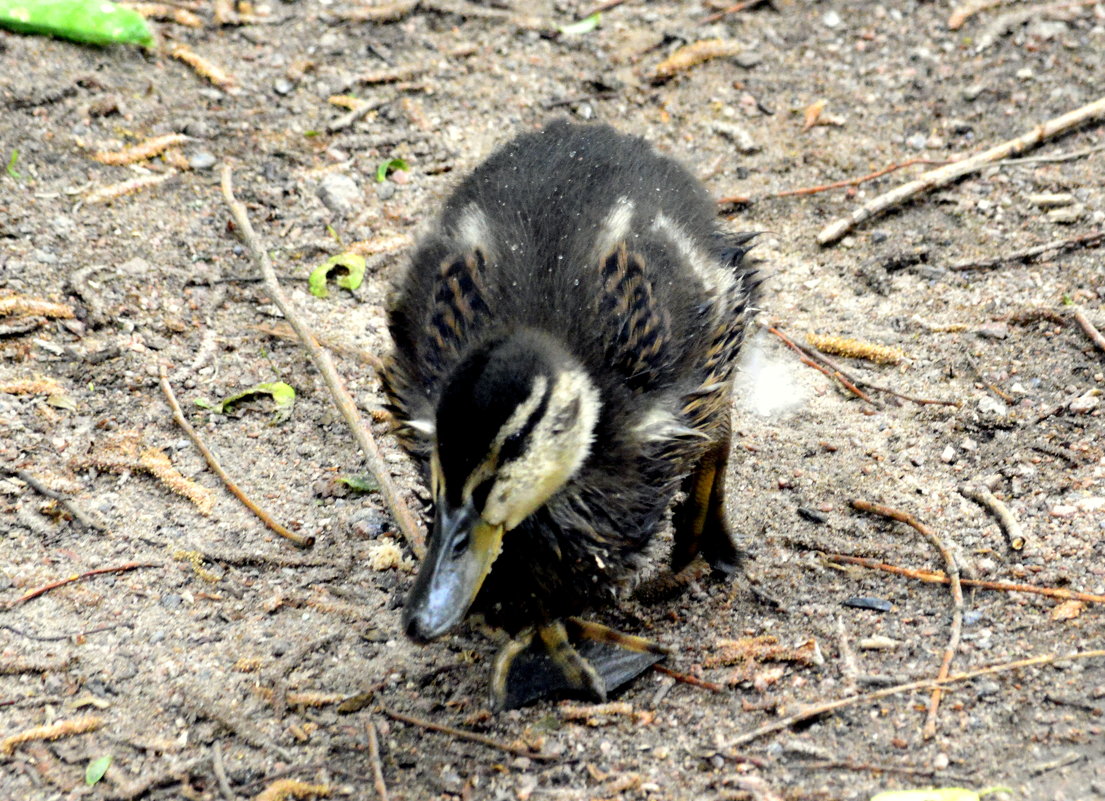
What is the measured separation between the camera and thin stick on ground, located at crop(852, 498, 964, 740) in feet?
12.0

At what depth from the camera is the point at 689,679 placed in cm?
404

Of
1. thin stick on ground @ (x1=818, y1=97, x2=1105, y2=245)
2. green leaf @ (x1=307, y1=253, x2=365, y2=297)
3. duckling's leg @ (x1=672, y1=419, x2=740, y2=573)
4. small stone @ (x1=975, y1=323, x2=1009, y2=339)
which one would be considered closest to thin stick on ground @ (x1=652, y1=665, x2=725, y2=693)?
duckling's leg @ (x1=672, y1=419, x2=740, y2=573)

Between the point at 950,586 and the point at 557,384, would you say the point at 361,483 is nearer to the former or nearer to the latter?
the point at 557,384

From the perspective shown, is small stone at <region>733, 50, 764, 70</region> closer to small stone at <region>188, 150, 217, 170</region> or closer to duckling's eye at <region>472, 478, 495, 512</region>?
small stone at <region>188, 150, 217, 170</region>

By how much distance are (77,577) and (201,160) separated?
2674 millimetres

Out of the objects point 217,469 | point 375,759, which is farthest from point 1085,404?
point 217,469

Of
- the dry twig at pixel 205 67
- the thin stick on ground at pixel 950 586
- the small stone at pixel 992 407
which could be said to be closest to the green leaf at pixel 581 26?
the dry twig at pixel 205 67

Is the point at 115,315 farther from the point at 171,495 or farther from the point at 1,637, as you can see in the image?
the point at 1,637

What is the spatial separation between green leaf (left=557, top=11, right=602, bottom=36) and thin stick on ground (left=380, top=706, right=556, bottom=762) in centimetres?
477

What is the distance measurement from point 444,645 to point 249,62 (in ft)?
13.1

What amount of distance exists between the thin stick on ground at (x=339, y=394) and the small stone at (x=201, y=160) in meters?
0.40

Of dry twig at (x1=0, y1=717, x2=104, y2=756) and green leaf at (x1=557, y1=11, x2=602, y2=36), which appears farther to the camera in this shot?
green leaf at (x1=557, y1=11, x2=602, y2=36)

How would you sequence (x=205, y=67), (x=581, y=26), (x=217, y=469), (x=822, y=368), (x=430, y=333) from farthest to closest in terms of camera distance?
(x=581, y=26), (x=205, y=67), (x=822, y=368), (x=217, y=469), (x=430, y=333)

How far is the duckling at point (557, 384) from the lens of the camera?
3385mm
